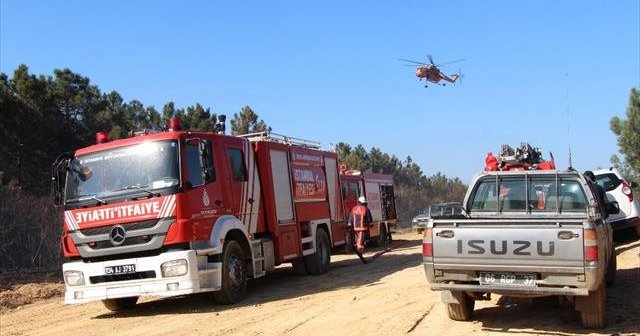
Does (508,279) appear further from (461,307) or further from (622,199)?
(622,199)

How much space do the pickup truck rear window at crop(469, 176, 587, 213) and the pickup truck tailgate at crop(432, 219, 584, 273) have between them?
1.24 meters

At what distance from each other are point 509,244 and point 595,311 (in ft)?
4.06

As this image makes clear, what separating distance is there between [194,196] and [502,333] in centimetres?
500

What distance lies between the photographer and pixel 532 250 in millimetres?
6930

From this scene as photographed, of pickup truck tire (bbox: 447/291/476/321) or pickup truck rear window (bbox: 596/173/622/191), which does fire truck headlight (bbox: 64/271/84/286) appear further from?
pickup truck rear window (bbox: 596/173/622/191)

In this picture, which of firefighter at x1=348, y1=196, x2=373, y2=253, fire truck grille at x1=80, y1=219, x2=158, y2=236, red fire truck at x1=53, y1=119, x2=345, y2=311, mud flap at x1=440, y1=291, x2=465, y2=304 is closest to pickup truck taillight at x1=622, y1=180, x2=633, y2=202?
firefighter at x1=348, y1=196, x2=373, y2=253

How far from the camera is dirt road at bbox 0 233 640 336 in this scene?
7785 millimetres

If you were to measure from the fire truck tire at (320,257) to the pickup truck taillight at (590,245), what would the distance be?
26.7ft

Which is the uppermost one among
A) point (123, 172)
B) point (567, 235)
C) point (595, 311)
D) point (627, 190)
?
point (123, 172)

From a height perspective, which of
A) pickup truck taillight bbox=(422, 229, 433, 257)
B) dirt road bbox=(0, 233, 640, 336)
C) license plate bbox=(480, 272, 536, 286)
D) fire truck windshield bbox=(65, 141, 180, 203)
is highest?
fire truck windshield bbox=(65, 141, 180, 203)

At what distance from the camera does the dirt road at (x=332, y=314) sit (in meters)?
7.79

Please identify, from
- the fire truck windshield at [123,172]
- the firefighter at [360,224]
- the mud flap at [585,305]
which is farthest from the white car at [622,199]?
the fire truck windshield at [123,172]

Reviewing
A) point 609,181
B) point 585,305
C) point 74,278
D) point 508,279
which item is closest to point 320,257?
point 74,278

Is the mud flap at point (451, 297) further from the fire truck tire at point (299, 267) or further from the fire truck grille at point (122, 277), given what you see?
the fire truck tire at point (299, 267)
